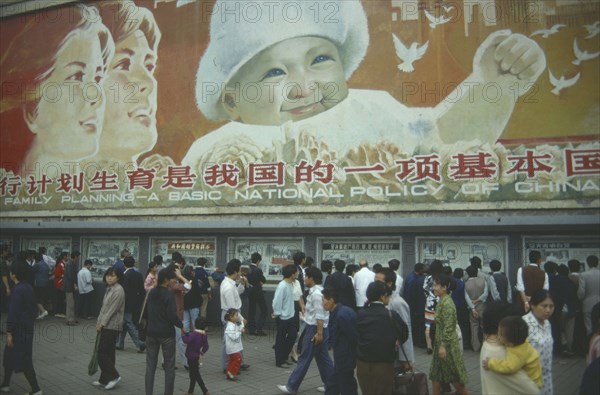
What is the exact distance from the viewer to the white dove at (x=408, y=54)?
1208 cm

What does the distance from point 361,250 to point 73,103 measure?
10.6 meters

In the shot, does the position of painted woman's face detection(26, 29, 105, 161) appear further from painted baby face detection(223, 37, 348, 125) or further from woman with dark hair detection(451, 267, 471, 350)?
woman with dark hair detection(451, 267, 471, 350)

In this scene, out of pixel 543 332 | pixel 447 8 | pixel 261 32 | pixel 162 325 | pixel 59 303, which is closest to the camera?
pixel 543 332

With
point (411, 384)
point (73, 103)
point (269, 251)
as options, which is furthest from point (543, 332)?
point (73, 103)

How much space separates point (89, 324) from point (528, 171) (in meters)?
11.7

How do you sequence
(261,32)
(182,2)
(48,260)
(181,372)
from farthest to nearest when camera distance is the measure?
(48,260)
(182,2)
(261,32)
(181,372)

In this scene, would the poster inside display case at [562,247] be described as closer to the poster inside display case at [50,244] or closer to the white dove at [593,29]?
the white dove at [593,29]

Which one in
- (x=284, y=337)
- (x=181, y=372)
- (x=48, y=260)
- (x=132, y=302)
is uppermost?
(x=48, y=260)

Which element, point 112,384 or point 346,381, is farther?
point 112,384

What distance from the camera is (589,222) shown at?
33.0 ft

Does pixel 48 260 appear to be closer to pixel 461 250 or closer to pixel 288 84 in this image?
pixel 288 84

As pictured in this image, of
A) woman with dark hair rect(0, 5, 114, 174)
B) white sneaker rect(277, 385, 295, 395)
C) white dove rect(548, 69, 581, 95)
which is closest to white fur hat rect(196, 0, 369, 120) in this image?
woman with dark hair rect(0, 5, 114, 174)

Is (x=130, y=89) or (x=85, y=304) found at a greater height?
(x=130, y=89)

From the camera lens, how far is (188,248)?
14023 mm
